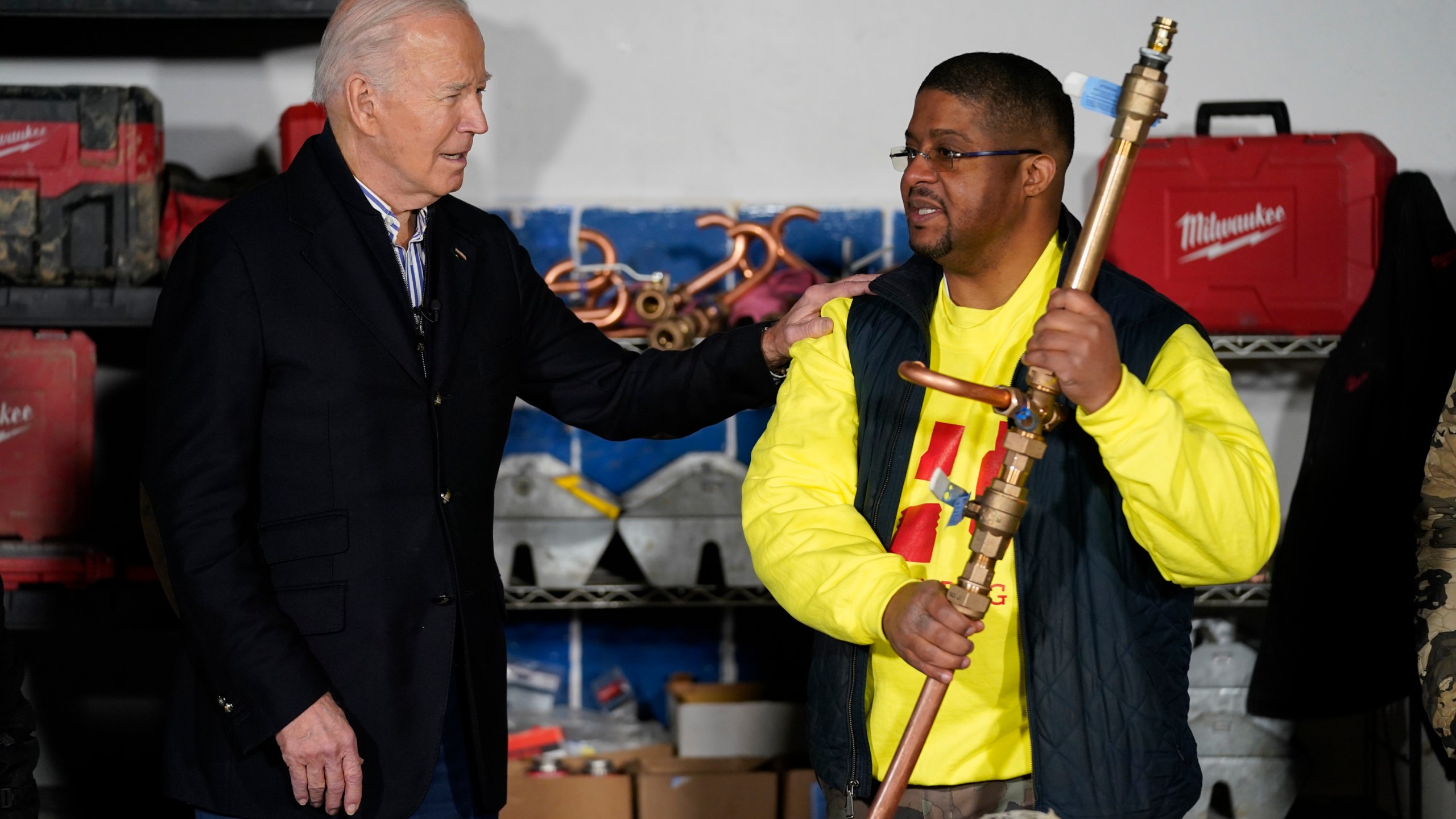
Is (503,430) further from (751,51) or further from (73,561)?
(751,51)

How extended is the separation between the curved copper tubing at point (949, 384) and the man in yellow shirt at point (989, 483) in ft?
0.18

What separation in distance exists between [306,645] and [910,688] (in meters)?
0.75

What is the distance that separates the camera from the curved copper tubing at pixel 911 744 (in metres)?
1.41

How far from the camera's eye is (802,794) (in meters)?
2.89

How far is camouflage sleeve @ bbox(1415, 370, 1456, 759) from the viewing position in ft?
6.66

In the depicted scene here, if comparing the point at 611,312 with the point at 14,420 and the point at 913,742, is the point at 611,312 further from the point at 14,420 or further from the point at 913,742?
the point at 913,742

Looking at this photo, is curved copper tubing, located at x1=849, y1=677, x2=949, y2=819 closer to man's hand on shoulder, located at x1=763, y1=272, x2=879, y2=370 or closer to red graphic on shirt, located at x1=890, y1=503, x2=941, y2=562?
red graphic on shirt, located at x1=890, y1=503, x2=941, y2=562

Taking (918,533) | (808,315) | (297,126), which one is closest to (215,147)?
(297,126)

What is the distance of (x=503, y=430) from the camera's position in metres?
1.97

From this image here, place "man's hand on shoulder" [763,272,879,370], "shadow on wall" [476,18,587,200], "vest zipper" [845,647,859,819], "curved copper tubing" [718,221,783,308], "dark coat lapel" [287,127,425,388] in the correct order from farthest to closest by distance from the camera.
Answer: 1. "shadow on wall" [476,18,587,200]
2. "curved copper tubing" [718,221,783,308]
3. "man's hand on shoulder" [763,272,879,370]
4. "dark coat lapel" [287,127,425,388]
5. "vest zipper" [845,647,859,819]

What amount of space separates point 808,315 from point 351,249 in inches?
24.6

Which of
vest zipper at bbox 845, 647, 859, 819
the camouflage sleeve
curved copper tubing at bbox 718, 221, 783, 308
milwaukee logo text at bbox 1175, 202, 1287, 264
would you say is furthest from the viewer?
curved copper tubing at bbox 718, 221, 783, 308

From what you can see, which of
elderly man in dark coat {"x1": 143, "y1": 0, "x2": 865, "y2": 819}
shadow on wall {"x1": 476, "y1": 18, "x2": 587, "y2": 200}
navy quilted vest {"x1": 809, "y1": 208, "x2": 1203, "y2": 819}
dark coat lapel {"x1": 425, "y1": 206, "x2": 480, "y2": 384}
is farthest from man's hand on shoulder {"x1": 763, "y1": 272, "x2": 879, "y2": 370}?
shadow on wall {"x1": 476, "y1": 18, "x2": 587, "y2": 200}

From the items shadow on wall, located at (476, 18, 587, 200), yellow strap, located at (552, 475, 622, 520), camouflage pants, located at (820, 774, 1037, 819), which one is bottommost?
camouflage pants, located at (820, 774, 1037, 819)
